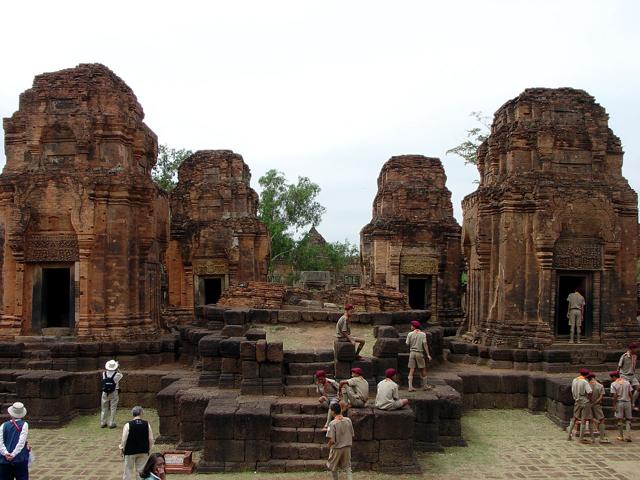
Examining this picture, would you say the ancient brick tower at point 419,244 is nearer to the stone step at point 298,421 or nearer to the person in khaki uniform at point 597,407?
the person in khaki uniform at point 597,407

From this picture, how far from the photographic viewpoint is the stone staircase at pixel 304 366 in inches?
396

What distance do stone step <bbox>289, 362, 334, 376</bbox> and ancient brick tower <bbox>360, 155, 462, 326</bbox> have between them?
10.7 m

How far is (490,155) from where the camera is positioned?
14641 mm

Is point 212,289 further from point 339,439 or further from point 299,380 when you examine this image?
point 339,439

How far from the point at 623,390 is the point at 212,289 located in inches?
590

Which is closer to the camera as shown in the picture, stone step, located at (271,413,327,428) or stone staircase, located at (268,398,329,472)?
stone staircase, located at (268,398,329,472)

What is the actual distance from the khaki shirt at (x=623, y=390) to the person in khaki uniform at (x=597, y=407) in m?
0.47

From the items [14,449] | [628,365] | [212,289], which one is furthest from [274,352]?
[212,289]

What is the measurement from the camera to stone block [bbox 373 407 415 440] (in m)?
8.40

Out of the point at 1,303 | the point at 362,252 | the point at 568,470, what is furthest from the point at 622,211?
the point at 1,303

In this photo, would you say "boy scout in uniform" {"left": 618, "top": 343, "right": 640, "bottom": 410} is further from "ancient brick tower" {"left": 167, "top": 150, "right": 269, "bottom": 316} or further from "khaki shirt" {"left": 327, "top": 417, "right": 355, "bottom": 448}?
"ancient brick tower" {"left": 167, "top": 150, "right": 269, "bottom": 316}

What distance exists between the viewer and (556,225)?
13.1 meters

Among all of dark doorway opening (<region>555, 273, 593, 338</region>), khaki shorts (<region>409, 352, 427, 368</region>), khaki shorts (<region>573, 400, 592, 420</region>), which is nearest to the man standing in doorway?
dark doorway opening (<region>555, 273, 593, 338</region>)

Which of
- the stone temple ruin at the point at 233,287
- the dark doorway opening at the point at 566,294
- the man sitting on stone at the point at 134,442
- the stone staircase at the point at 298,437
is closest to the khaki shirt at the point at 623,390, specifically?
the stone temple ruin at the point at 233,287
